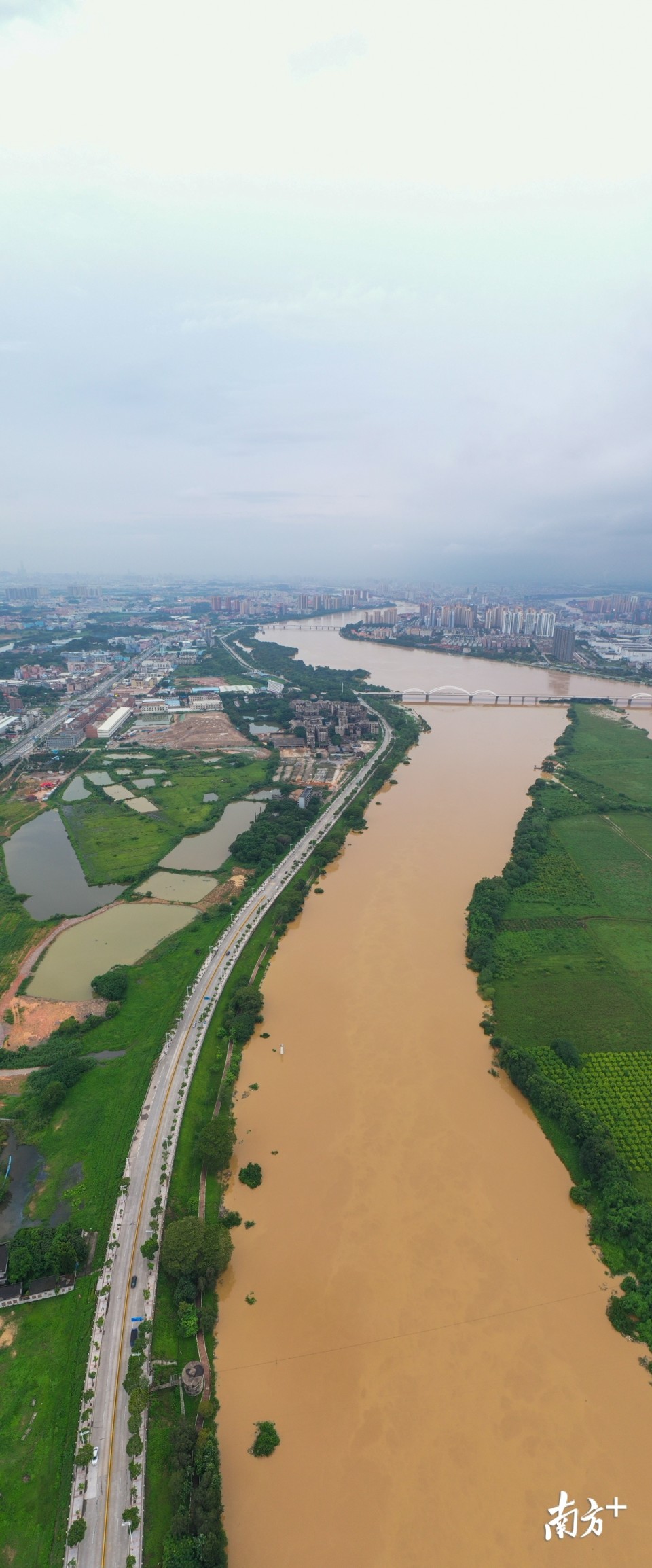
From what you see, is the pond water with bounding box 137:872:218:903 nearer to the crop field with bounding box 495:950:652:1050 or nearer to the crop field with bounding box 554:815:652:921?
the crop field with bounding box 495:950:652:1050

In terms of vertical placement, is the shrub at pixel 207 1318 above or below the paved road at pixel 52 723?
below

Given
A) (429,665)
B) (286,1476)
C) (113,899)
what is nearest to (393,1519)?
(286,1476)

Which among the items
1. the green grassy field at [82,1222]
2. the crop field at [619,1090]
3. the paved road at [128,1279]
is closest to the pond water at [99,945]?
the green grassy field at [82,1222]

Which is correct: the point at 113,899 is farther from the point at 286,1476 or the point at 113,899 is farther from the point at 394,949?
the point at 286,1476

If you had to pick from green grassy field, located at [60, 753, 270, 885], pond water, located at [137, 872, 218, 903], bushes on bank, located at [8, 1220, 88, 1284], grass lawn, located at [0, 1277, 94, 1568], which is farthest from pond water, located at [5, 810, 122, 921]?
grass lawn, located at [0, 1277, 94, 1568]

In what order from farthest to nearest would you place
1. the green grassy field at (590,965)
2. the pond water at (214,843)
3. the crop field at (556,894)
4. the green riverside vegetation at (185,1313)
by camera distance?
1. the pond water at (214,843)
2. the crop field at (556,894)
3. the green grassy field at (590,965)
4. the green riverside vegetation at (185,1313)

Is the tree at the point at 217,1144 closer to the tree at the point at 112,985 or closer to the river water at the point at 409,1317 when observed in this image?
the river water at the point at 409,1317

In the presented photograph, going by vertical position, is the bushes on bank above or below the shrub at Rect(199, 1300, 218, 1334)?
above
